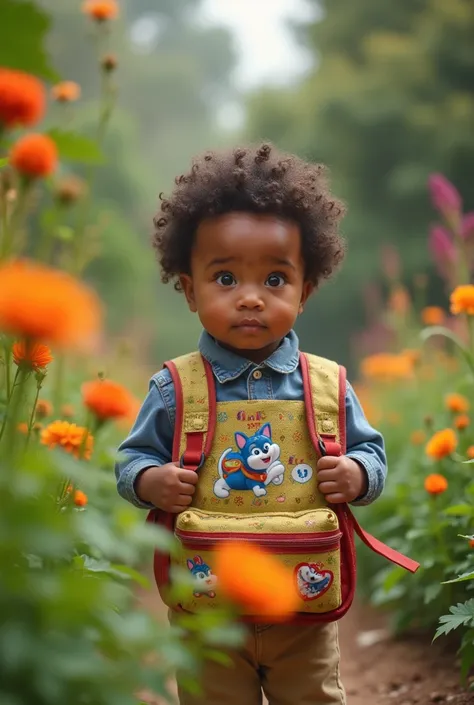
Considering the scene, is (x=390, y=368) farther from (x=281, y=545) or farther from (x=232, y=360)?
(x=281, y=545)

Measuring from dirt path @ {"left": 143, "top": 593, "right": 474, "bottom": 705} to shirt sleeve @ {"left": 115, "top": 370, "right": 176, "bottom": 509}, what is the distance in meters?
0.73

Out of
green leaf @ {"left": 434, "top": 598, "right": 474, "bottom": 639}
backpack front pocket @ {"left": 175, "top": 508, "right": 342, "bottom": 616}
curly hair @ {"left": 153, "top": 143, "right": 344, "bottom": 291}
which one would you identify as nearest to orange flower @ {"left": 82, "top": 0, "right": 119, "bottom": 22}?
curly hair @ {"left": 153, "top": 143, "right": 344, "bottom": 291}

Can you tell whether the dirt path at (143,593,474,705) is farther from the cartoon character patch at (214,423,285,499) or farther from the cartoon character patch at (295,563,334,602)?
the cartoon character patch at (214,423,285,499)

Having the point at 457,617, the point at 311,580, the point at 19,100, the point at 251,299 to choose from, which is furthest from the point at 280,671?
the point at 19,100

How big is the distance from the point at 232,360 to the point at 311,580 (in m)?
0.49

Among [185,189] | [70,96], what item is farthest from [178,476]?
[70,96]

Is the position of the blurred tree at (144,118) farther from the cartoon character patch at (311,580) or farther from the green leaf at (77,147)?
the green leaf at (77,147)

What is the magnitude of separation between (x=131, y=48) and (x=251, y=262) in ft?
85.5

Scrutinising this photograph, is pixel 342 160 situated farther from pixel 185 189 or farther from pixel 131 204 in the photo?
pixel 185 189

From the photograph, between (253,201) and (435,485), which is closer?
(253,201)

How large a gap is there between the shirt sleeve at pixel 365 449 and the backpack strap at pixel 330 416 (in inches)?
1.8

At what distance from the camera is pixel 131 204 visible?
716 inches

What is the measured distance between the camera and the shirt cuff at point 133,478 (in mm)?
1735

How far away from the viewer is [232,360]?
182 cm
